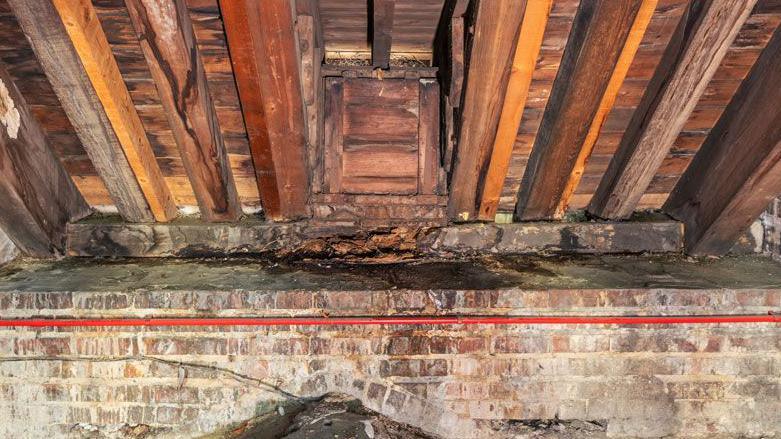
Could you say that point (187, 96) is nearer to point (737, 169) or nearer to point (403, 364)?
point (403, 364)

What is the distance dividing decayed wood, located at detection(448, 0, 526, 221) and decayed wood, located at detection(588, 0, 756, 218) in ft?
2.47

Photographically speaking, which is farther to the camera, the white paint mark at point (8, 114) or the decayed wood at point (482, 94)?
the white paint mark at point (8, 114)

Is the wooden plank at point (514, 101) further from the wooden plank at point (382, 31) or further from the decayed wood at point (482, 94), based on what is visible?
the wooden plank at point (382, 31)

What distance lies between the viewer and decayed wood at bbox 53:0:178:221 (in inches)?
86.8

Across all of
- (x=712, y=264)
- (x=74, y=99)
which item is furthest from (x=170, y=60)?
(x=712, y=264)

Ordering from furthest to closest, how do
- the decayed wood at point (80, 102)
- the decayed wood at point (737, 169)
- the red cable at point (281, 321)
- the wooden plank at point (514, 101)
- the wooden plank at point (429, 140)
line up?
the wooden plank at point (429, 140), the red cable at point (281, 321), the decayed wood at point (737, 169), the wooden plank at point (514, 101), the decayed wood at point (80, 102)

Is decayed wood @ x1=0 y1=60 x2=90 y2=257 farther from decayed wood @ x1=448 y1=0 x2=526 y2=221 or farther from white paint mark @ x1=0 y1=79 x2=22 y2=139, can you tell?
decayed wood @ x1=448 y1=0 x2=526 y2=221

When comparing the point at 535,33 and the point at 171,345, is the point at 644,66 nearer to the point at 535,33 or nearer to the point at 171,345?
the point at 535,33

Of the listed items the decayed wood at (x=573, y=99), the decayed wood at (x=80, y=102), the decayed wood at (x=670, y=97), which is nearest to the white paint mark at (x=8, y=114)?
the decayed wood at (x=80, y=102)

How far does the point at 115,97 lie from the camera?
250cm

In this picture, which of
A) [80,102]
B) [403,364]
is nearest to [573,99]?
[403,364]

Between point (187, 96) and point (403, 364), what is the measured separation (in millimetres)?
1731

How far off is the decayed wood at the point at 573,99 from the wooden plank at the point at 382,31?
88 cm

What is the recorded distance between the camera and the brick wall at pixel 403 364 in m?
2.77
